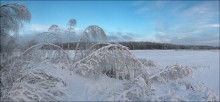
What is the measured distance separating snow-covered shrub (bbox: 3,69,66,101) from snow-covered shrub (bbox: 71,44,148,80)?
5.09 feet

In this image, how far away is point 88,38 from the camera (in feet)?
39.8

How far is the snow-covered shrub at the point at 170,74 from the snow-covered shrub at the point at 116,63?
0.92 meters

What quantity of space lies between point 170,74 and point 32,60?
5906 mm

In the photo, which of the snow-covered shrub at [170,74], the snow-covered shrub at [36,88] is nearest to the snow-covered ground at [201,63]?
the snow-covered shrub at [170,74]

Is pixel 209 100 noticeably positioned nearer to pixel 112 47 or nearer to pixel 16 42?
pixel 112 47

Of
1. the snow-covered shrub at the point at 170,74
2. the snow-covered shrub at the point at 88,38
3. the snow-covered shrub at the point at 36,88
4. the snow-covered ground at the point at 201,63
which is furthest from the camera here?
the snow-covered ground at the point at 201,63

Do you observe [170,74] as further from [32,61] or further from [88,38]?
[32,61]

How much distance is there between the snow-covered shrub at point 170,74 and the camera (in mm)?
9923

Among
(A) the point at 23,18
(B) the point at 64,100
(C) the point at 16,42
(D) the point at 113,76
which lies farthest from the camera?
(C) the point at 16,42

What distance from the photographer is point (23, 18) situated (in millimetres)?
11680

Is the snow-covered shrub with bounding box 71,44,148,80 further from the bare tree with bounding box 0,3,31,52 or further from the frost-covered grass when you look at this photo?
the bare tree with bounding box 0,3,31,52

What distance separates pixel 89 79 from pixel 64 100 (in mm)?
1924

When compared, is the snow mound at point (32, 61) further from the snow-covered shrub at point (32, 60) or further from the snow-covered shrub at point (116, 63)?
the snow-covered shrub at point (116, 63)

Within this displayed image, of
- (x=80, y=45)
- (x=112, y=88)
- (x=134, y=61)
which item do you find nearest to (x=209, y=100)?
(x=112, y=88)
